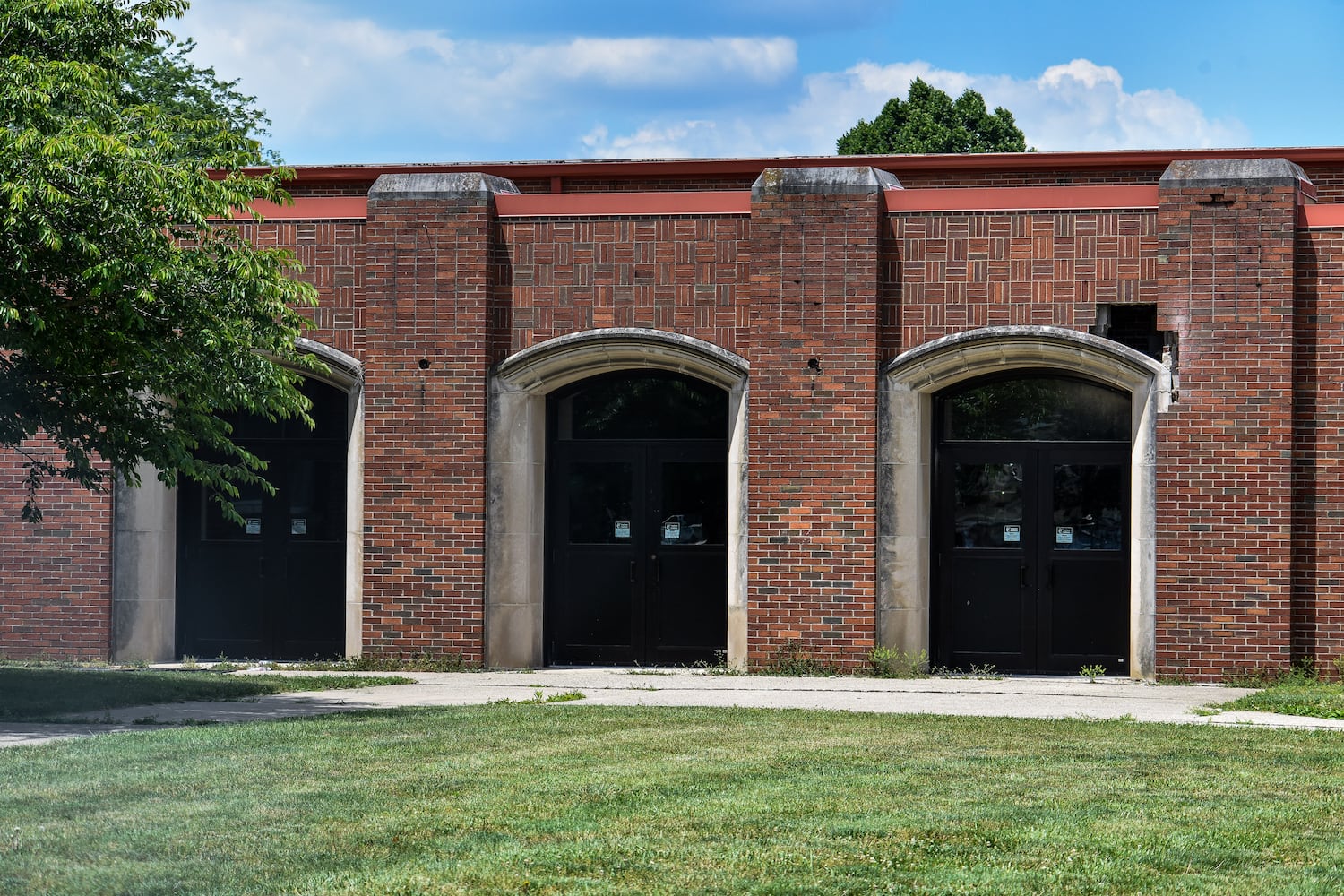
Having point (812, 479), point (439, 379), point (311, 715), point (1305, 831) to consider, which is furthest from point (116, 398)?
point (1305, 831)

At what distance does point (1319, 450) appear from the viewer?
15.5m

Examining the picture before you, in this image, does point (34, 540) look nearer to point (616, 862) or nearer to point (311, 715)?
point (311, 715)

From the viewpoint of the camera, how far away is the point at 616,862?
675cm

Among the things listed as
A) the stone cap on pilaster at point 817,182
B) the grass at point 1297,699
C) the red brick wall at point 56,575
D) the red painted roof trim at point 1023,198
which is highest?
the stone cap on pilaster at point 817,182

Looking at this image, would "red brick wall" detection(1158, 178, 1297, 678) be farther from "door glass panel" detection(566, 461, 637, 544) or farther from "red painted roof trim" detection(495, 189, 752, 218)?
"door glass panel" detection(566, 461, 637, 544)

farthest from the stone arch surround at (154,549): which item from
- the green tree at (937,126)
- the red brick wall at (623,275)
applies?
the green tree at (937,126)

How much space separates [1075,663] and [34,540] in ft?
Result: 35.9

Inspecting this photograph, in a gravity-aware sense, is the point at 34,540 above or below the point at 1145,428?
below

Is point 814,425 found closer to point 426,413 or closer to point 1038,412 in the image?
point 1038,412

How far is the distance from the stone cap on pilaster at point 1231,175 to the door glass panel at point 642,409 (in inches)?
199

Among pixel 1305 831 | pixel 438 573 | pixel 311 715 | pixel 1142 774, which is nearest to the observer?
pixel 1305 831

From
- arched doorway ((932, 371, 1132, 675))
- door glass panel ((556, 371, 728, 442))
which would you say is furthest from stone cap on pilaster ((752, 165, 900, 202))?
arched doorway ((932, 371, 1132, 675))

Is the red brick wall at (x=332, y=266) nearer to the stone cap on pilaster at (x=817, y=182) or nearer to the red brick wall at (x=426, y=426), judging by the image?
the red brick wall at (x=426, y=426)

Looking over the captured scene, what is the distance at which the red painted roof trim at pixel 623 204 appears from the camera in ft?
54.0
